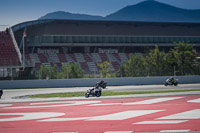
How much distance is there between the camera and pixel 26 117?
60.5 feet

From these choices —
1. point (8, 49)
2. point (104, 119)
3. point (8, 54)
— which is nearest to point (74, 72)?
point (8, 54)

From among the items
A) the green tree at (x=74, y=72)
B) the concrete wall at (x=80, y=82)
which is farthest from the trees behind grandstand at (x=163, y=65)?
the green tree at (x=74, y=72)

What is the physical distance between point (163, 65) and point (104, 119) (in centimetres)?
3709

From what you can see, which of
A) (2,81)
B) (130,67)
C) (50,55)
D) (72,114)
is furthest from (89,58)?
(72,114)

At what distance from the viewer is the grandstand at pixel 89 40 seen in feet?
232

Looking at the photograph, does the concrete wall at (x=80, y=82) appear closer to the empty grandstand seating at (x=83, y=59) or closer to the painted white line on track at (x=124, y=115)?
the empty grandstand seating at (x=83, y=59)

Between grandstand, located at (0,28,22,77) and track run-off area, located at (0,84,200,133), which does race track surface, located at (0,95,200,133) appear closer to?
track run-off area, located at (0,84,200,133)

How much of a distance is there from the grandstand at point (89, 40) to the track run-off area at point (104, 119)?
153ft

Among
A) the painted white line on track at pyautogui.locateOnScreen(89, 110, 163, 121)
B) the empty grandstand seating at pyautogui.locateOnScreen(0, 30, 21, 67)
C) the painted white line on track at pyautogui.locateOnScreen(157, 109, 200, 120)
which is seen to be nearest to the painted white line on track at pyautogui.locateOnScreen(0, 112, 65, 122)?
the painted white line on track at pyautogui.locateOnScreen(89, 110, 163, 121)

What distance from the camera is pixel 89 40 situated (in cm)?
7388

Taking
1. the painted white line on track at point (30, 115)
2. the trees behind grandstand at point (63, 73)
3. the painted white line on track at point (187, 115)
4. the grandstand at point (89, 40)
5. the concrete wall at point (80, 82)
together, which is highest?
the grandstand at point (89, 40)

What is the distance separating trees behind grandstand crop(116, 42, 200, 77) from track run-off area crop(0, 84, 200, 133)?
25.7 metres

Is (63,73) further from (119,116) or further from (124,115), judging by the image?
(119,116)

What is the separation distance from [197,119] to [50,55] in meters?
57.2
